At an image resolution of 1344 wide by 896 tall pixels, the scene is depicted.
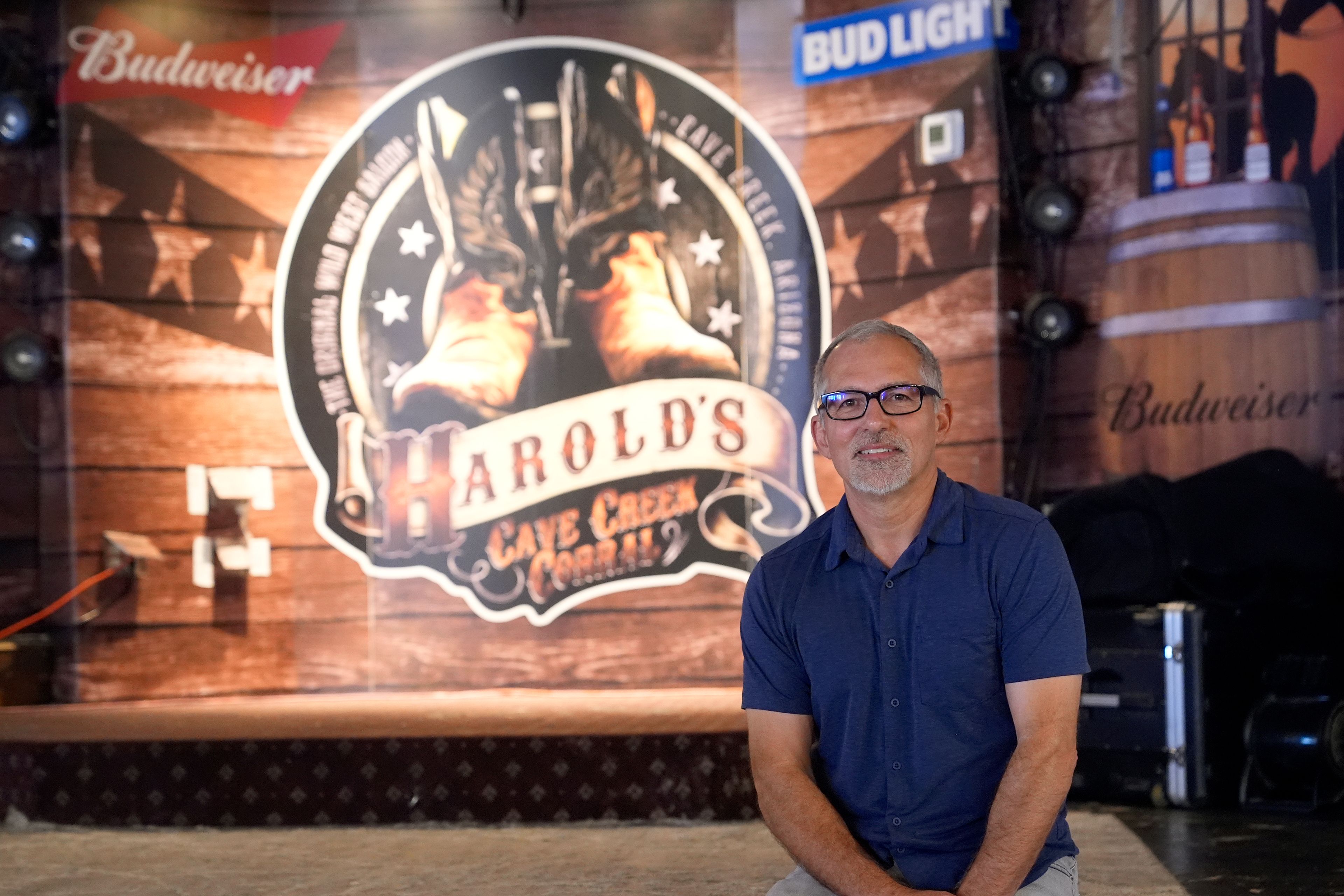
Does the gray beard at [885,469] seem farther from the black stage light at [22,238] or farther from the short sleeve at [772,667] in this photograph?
the black stage light at [22,238]

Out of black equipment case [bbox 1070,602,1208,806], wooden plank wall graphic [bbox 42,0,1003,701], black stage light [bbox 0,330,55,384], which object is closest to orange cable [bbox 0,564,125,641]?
wooden plank wall graphic [bbox 42,0,1003,701]

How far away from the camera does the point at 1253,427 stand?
12.8 ft

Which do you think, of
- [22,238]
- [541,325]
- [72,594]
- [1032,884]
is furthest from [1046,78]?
[72,594]

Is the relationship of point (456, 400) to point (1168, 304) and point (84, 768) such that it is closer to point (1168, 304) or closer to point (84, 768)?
point (84, 768)

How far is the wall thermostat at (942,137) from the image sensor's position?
13.7 feet

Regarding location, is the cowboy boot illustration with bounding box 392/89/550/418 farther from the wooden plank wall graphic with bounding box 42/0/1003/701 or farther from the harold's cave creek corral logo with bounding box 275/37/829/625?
the wooden plank wall graphic with bounding box 42/0/1003/701

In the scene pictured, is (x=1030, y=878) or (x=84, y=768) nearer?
(x=1030, y=878)

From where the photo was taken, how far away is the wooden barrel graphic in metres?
3.82

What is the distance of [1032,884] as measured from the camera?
1.64 meters

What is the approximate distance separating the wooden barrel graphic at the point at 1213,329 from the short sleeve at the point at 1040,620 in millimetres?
2534

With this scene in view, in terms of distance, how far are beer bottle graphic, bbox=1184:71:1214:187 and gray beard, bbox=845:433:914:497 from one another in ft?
8.83

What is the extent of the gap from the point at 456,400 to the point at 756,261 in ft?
3.58

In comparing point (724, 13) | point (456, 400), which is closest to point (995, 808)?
point (456, 400)

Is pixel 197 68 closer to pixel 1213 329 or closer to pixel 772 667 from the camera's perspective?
pixel 1213 329
